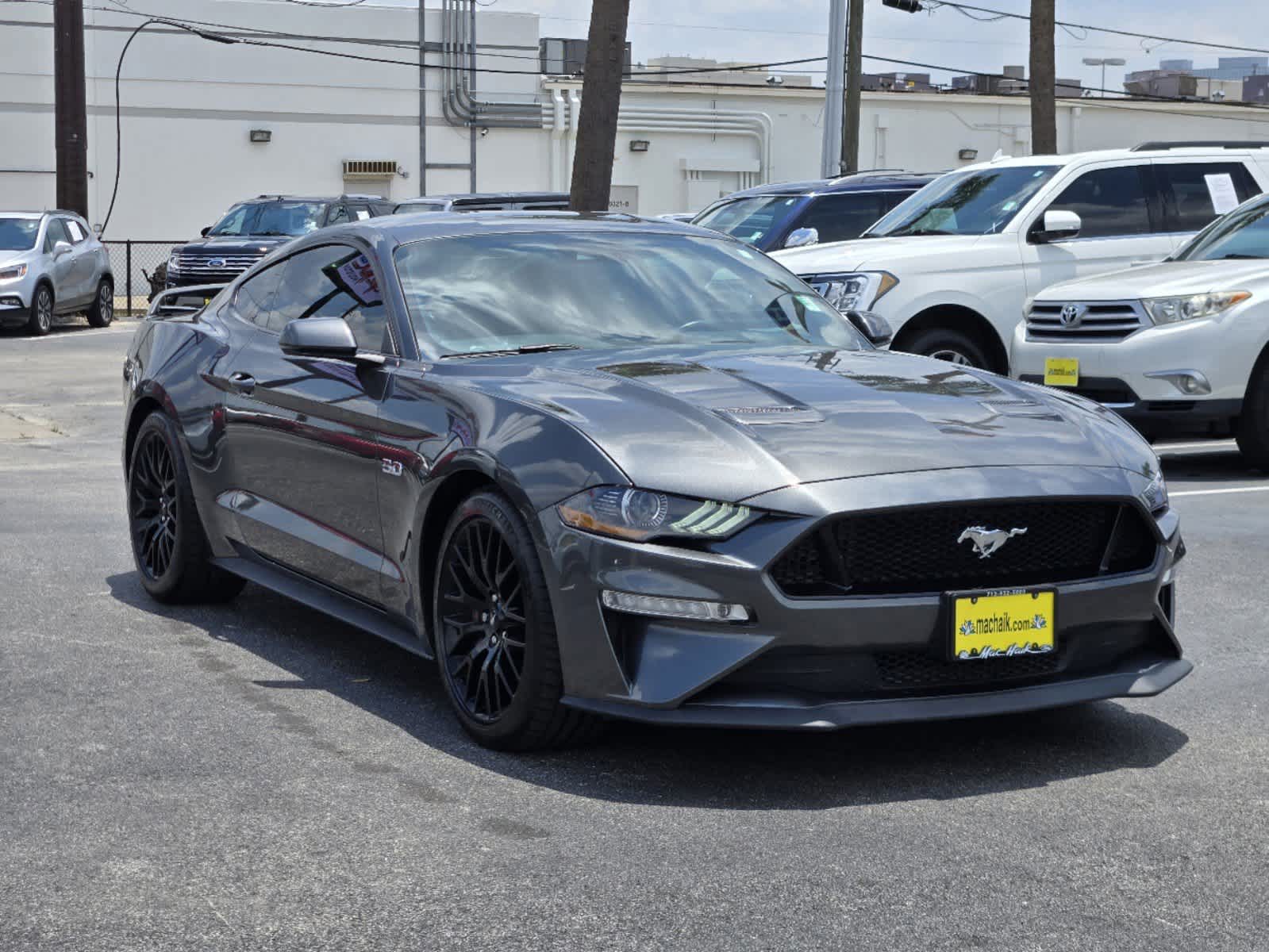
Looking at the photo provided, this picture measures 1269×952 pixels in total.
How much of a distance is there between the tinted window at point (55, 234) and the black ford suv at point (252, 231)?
144 cm

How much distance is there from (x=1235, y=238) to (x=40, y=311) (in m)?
17.2

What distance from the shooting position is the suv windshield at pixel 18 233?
25203mm

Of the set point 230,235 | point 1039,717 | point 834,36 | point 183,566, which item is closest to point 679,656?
point 1039,717

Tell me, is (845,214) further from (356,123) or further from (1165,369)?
(356,123)

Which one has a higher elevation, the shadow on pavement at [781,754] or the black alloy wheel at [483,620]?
the black alloy wheel at [483,620]

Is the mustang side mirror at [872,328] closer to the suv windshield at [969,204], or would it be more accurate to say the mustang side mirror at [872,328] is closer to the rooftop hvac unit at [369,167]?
the suv windshield at [969,204]

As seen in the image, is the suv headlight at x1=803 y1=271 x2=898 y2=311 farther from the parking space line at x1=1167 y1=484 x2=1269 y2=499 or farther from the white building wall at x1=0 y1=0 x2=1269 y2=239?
the white building wall at x1=0 y1=0 x2=1269 y2=239

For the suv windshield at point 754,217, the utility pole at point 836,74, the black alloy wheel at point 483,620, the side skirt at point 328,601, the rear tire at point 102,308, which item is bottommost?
the rear tire at point 102,308

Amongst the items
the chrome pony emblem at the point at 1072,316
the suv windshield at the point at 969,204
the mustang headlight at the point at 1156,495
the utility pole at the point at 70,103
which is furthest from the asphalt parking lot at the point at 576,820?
the utility pole at the point at 70,103

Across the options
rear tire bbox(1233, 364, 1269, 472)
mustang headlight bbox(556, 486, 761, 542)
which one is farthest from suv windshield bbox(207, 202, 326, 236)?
mustang headlight bbox(556, 486, 761, 542)

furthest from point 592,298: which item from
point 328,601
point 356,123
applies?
point 356,123

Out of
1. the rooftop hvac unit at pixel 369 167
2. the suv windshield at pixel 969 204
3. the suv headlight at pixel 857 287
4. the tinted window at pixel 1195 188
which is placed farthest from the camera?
the rooftop hvac unit at pixel 369 167

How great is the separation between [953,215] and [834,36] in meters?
12.5

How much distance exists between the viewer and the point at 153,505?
7.48 metres
